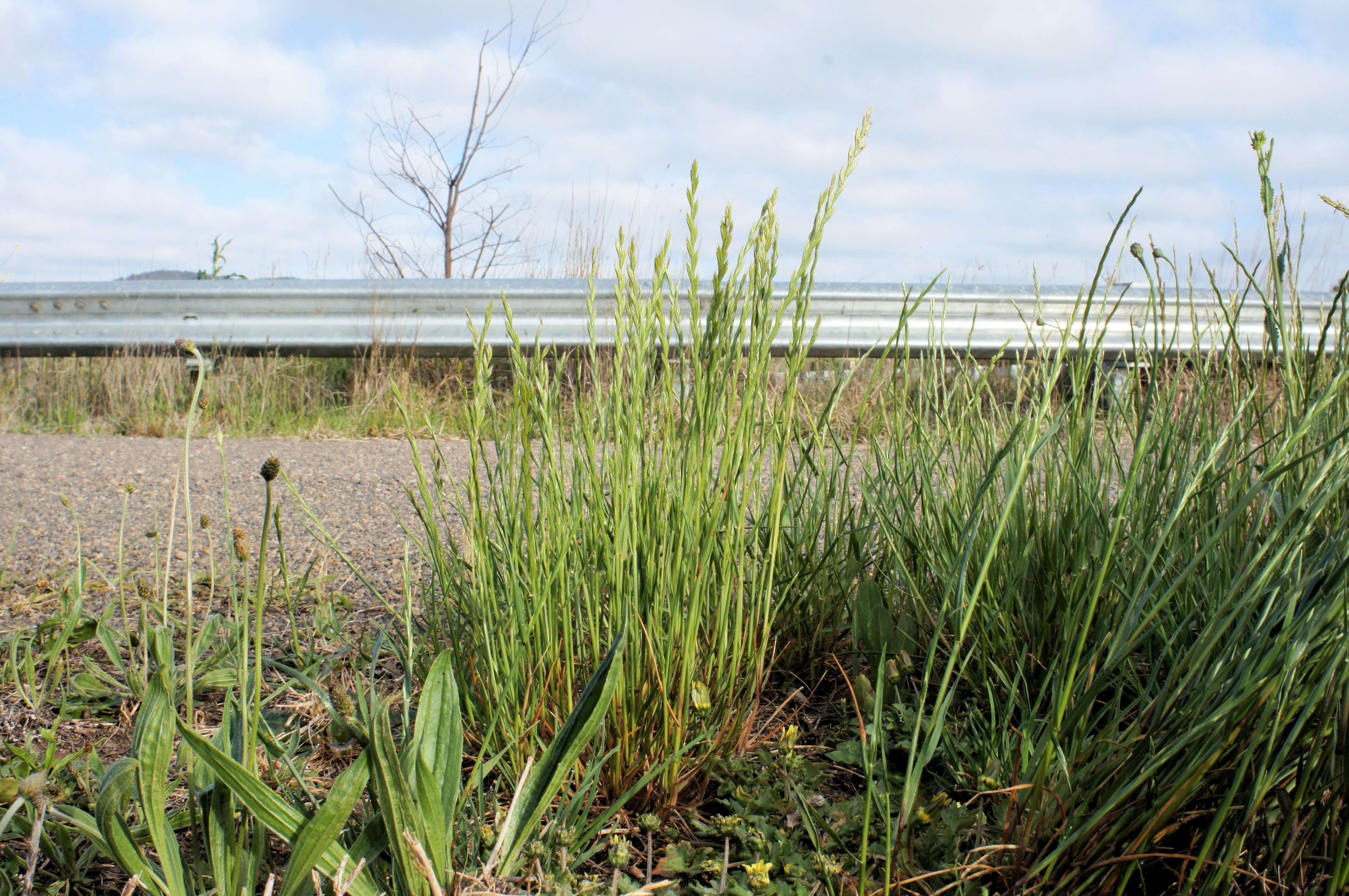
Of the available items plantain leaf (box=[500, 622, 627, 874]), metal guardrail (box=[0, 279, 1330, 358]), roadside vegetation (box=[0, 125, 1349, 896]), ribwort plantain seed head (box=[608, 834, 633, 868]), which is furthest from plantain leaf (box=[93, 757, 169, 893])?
metal guardrail (box=[0, 279, 1330, 358])

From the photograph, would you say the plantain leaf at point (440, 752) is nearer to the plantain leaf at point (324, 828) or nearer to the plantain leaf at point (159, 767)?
the plantain leaf at point (324, 828)

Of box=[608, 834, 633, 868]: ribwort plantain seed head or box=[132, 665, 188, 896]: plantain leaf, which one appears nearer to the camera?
box=[132, 665, 188, 896]: plantain leaf

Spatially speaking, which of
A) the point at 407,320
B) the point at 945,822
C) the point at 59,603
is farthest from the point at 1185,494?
the point at 407,320

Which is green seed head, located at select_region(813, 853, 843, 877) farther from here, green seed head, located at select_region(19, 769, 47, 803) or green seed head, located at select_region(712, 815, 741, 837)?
green seed head, located at select_region(19, 769, 47, 803)

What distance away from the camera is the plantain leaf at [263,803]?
79 cm

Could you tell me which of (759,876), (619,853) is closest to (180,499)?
(619,853)

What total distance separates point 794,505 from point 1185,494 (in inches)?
28.5

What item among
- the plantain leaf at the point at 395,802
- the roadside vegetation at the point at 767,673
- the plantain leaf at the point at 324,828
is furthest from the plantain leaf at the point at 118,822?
the plantain leaf at the point at 395,802

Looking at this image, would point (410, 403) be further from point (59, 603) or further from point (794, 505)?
point (794, 505)

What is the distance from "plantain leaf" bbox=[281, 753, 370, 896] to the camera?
0.82m

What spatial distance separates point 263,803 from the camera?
0.82 metres

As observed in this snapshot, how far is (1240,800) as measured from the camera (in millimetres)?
861

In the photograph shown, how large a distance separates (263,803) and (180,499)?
2.38 meters

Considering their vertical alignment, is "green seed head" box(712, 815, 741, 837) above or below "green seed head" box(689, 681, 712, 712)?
below
